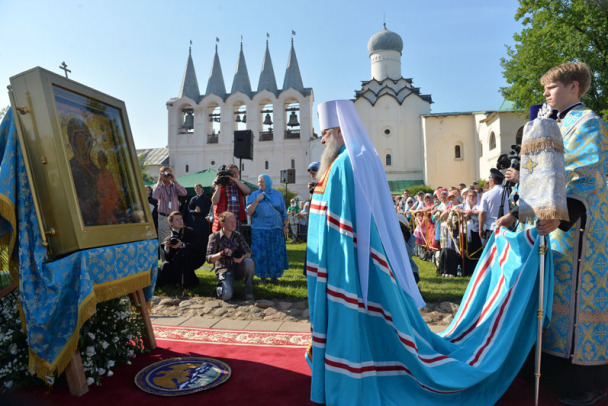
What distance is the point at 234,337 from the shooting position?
14.4ft

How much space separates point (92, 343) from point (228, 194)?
13.8 ft

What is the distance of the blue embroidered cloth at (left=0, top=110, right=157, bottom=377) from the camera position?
2826mm

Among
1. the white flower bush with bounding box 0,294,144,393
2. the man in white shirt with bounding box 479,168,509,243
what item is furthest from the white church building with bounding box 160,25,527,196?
the white flower bush with bounding box 0,294,144,393

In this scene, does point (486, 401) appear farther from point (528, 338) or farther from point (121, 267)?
point (121, 267)

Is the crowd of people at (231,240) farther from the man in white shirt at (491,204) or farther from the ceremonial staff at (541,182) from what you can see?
the ceremonial staff at (541,182)

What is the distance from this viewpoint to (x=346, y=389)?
102 inches

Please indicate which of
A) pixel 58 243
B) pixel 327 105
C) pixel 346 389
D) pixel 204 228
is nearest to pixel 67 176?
pixel 58 243

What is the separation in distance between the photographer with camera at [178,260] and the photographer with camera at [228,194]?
521 millimetres

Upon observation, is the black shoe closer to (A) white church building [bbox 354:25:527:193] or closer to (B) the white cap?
(B) the white cap

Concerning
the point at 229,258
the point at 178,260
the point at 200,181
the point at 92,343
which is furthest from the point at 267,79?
the point at 92,343

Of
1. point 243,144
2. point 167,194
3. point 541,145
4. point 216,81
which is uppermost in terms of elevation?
Answer: point 216,81

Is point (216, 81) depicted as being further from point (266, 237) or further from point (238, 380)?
point (238, 380)

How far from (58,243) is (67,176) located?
1.48 feet

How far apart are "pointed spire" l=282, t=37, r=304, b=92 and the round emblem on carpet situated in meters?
42.5
